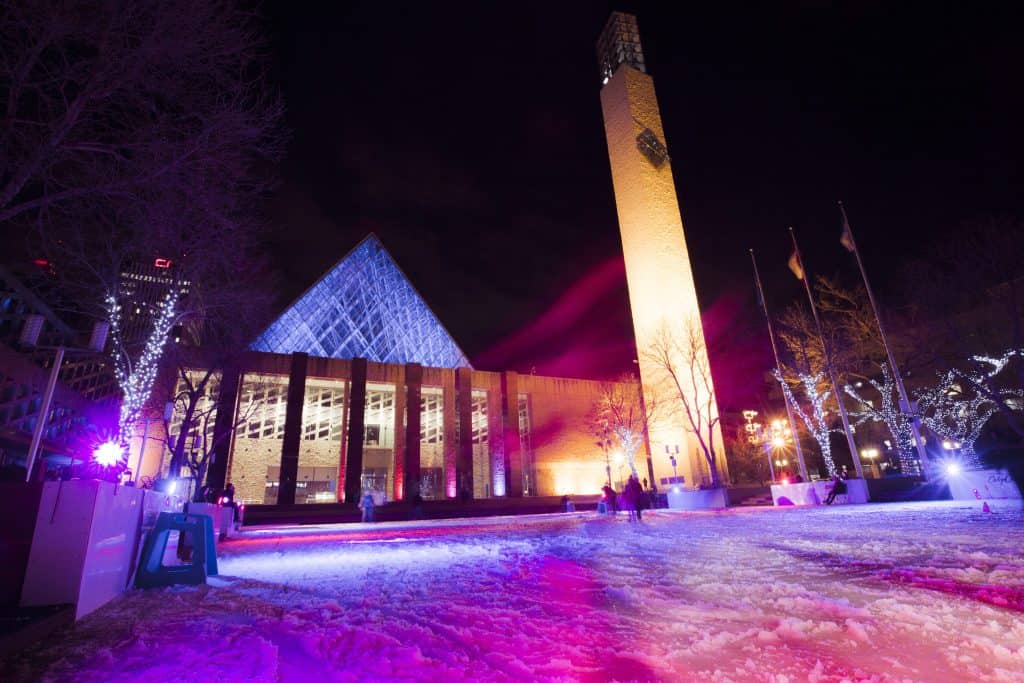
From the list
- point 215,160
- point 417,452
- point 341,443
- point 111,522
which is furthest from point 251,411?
point 111,522

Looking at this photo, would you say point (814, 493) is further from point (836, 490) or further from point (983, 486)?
point (983, 486)

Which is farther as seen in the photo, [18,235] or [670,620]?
[18,235]

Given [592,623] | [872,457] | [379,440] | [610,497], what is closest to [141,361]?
[610,497]

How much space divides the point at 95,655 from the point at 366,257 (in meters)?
38.2

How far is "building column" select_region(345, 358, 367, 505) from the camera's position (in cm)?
2883

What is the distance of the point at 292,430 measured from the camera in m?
29.0

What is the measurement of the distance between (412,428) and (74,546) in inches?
1134

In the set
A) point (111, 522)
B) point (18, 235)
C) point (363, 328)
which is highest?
point (363, 328)

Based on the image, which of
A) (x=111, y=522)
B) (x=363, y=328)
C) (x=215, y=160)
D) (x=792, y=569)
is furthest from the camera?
(x=363, y=328)

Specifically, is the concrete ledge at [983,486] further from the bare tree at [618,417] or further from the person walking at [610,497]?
the bare tree at [618,417]

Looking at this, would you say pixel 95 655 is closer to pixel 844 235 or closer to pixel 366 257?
pixel 844 235

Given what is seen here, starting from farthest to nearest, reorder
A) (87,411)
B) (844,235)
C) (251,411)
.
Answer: (251,411) → (87,411) → (844,235)

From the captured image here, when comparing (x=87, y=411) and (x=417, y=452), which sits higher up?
(x=87, y=411)

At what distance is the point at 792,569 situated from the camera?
4.59m
